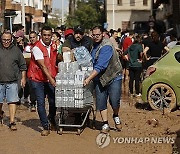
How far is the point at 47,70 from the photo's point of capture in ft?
31.4

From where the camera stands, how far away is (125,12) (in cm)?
7012

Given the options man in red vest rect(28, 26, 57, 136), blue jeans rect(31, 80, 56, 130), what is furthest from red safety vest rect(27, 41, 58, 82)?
blue jeans rect(31, 80, 56, 130)

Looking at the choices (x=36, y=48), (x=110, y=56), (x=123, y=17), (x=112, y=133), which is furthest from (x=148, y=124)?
(x=123, y=17)

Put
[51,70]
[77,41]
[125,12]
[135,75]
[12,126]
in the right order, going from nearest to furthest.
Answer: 1. [51,70]
2. [12,126]
3. [77,41]
4. [135,75]
5. [125,12]

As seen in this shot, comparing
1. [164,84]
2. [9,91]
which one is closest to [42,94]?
[9,91]

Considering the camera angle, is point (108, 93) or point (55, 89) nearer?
point (55, 89)

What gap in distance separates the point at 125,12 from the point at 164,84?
191 feet

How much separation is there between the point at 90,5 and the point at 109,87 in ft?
209

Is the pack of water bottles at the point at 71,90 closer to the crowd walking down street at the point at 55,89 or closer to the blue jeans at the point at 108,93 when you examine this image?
the crowd walking down street at the point at 55,89

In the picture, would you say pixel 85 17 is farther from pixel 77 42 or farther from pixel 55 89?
pixel 55 89

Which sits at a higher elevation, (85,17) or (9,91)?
(85,17)

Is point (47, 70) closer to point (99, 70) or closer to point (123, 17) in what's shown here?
point (99, 70)

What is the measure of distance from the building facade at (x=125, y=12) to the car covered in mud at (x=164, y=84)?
185 ft

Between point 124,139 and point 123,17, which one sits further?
point 123,17
